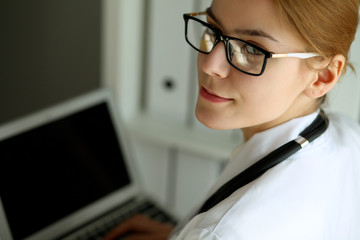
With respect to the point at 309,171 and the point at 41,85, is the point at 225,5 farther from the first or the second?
the point at 41,85

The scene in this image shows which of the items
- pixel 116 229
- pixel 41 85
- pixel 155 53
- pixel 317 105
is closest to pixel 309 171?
pixel 317 105

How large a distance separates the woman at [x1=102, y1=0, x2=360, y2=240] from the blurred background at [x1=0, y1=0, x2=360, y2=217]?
331 mm

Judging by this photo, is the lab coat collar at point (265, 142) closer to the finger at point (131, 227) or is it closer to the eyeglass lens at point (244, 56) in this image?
the eyeglass lens at point (244, 56)

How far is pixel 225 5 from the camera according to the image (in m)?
0.78

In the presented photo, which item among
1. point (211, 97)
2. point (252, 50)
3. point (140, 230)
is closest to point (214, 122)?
A: point (211, 97)

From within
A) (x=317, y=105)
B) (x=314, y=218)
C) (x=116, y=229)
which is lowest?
(x=116, y=229)

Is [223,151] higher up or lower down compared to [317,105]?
lower down

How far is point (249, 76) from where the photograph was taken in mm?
771

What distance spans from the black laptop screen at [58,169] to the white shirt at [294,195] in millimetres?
389

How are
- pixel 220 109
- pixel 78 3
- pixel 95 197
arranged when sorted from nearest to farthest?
pixel 220 109 < pixel 95 197 < pixel 78 3

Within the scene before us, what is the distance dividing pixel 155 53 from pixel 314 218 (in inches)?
30.4

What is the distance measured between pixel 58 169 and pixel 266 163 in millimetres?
534

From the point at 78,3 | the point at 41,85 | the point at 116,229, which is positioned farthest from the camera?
the point at 41,85

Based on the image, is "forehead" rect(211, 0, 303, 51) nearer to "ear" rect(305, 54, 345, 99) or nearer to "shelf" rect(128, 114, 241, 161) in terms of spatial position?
"ear" rect(305, 54, 345, 99)
